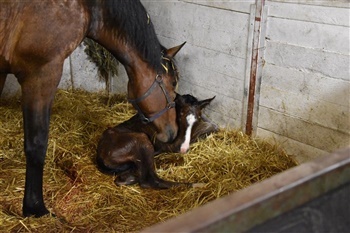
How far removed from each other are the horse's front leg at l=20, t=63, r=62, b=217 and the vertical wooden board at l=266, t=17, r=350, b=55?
5.31 ft

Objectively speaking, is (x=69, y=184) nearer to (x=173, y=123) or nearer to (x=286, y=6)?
(x=173, y=123)

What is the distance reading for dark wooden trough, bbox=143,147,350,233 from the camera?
95 cm

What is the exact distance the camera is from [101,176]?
3.26m

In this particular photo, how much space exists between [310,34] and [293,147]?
86 cm

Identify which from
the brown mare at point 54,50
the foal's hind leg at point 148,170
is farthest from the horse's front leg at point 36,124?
the foal's hind leg at point 148,170

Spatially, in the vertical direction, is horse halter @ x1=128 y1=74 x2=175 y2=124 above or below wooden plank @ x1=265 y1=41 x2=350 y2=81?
below

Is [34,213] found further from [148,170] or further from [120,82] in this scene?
[120,82]

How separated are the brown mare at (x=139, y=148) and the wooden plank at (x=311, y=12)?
982 millimetres

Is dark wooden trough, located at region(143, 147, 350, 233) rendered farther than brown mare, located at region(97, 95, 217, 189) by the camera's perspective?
No

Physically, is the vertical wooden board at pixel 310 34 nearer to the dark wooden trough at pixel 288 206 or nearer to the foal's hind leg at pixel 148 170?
the foal's hind leg at pixel 148 170

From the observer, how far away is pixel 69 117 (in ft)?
13.6

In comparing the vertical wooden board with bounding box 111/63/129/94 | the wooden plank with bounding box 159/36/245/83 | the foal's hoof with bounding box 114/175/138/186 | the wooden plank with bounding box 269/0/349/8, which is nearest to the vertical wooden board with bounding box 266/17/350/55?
the wooden plank with bounding box 269/0/349/8

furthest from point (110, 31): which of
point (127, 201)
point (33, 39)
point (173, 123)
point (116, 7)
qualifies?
point (127, 201)

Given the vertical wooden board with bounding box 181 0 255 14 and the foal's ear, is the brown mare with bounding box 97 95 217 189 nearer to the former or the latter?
the foal's ear
